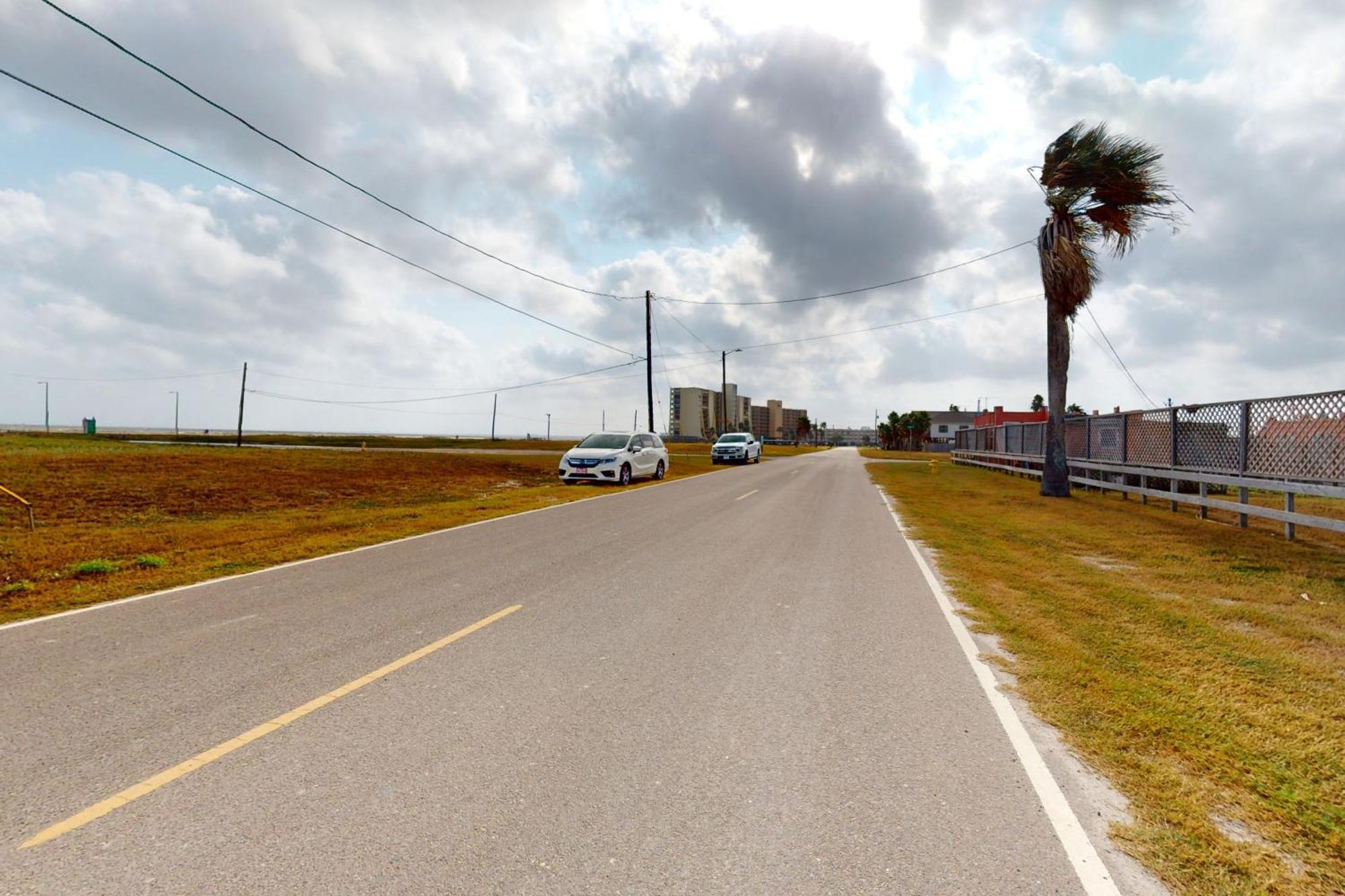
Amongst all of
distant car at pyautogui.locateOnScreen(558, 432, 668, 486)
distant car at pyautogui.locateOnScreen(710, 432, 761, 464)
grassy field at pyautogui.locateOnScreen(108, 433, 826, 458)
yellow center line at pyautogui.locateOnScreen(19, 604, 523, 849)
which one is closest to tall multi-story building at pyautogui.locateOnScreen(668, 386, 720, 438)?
grassy field at pyautogui.locateOnScreen(108, 433, 826, 458)

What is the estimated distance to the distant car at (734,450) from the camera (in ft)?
129

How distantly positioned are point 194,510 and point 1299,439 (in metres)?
19.6

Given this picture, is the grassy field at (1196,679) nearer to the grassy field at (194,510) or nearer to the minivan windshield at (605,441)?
the grassy field at (194,510)

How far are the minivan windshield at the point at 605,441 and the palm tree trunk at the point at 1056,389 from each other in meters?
13.2

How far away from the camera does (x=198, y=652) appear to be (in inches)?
193

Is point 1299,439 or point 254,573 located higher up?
point 1299,439

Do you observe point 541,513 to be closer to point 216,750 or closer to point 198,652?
point 198,652

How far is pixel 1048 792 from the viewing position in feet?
9.85

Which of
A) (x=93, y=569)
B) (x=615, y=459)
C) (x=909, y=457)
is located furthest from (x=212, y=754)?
(x=909, y=457)

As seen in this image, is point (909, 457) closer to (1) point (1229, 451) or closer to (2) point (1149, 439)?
(2) point (1149, 439)

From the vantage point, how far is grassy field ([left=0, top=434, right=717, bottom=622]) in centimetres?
781

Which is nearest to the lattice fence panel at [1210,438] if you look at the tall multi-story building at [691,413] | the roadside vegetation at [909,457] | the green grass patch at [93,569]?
the green grass patch at [93,569]

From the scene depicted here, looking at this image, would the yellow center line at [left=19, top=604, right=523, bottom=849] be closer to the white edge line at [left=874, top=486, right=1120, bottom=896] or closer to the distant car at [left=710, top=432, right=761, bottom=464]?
the white edge line at [left=874, top=486, right=1120, bottom=896]

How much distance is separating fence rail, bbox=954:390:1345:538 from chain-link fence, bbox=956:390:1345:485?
15mm
